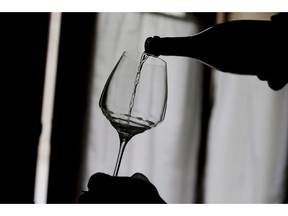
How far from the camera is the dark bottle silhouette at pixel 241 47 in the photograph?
550mm

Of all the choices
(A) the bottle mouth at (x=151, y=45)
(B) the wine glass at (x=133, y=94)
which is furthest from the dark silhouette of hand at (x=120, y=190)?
(A) the bottle mouth at (x=151, y=45)

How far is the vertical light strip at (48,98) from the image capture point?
155 centimetres

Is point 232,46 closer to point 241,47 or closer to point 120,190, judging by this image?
point 241,47

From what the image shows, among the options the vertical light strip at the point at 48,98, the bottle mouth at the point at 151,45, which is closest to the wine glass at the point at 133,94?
the bottle mouth at the point at 151,45

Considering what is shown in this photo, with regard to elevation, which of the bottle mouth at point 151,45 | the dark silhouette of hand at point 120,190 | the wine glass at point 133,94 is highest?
the bottle mouth at point 151,45

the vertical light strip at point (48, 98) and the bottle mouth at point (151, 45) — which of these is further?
the vertical light strip at point (48, 98)

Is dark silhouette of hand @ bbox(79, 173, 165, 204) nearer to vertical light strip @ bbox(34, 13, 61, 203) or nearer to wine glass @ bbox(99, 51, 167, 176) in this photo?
wine glass @ bbox(99, 51, 167, 176)

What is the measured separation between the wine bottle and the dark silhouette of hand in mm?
163

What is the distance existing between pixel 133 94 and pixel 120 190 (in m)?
0.12

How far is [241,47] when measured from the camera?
59 centimetres

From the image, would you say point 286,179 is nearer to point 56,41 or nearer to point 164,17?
point 164,17

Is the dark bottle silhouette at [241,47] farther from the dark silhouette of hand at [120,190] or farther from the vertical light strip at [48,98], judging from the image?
the vertical light strip at [48,98]

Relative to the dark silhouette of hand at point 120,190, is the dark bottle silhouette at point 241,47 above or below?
above
